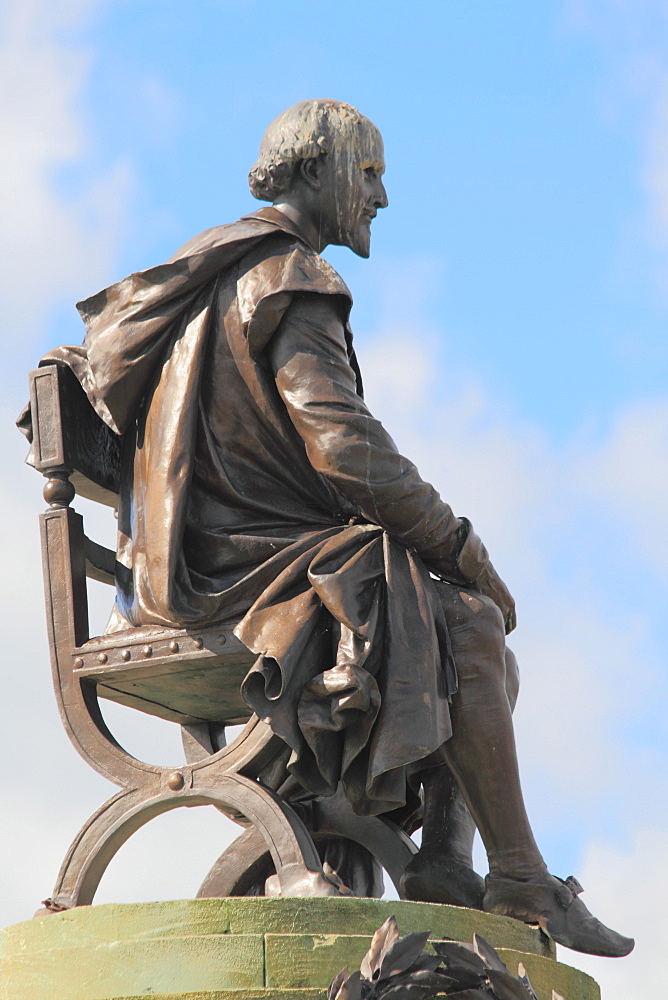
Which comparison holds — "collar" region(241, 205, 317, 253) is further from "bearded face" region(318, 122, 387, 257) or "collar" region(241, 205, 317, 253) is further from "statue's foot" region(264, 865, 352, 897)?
"statue's foot" region(264, 865, 352, 897)

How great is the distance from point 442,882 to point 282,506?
1501 mm

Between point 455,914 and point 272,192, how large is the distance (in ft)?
9.50

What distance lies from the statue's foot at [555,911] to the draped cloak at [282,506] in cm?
48

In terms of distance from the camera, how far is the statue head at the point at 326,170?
7.36 metres

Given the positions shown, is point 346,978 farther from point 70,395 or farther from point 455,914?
point 70,395

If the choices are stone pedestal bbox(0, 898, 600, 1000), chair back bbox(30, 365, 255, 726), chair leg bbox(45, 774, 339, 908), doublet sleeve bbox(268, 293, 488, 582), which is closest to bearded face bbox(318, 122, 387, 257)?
doublet sleeve bbox(268, 293, 488, 582)

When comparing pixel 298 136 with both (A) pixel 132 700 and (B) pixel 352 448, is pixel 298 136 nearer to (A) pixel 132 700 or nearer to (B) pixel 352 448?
(B) pixel 352 448

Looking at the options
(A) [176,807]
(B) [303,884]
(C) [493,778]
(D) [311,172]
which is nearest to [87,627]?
(A) [176,807]

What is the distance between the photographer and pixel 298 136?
737 centimetres

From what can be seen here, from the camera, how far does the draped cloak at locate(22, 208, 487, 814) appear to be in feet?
21.4

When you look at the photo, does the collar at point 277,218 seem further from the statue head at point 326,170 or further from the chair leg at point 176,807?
the chair leg at point 176,807

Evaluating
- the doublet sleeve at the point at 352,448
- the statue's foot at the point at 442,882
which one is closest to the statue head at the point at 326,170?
the doublet sleeve at the point at 352,448

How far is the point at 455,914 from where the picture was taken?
6219 mm

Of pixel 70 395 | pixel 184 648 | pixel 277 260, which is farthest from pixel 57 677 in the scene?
pixel 277 260
